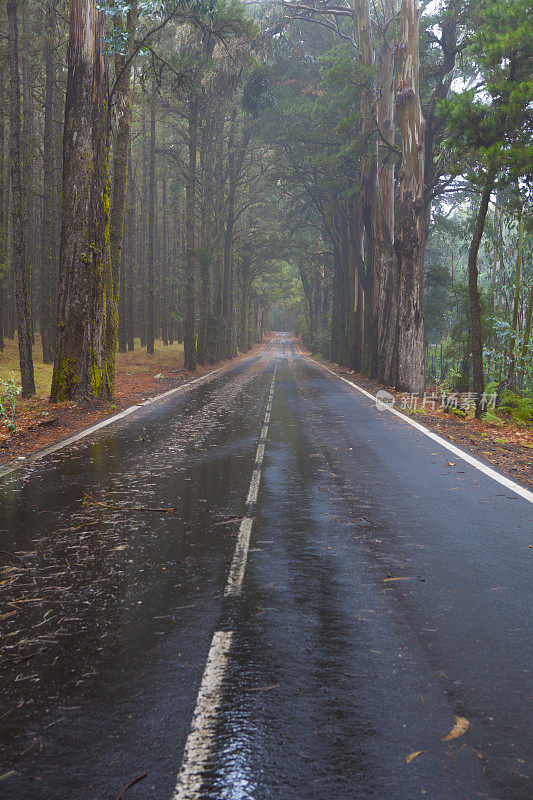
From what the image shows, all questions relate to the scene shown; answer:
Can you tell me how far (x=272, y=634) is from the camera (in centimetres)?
389

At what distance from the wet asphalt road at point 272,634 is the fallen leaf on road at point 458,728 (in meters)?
0.03

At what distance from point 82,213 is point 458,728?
13162 mm

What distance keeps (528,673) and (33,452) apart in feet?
25.3

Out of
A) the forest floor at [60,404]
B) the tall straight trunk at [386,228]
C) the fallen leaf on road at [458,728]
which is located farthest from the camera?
the tall straight trunk at [386,228]

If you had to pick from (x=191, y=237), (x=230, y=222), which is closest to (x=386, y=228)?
(x=191, y=237)

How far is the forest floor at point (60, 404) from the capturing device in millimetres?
10398

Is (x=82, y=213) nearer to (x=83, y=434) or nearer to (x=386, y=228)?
(x=83, y=434)

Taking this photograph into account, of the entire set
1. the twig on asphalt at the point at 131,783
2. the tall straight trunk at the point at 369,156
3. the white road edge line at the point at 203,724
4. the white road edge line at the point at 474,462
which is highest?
the tall straight trunk at the point at 369,156

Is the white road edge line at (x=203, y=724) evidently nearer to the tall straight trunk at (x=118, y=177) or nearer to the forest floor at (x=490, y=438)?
the forest floor at (x=490, y=438)

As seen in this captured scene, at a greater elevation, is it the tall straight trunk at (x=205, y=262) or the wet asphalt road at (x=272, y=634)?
the tall straight trunk at (x=205, y=262)

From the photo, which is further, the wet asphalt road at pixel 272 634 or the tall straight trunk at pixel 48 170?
the tall straight trunk at pixel 48 170

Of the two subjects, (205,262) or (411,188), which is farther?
(205,262)

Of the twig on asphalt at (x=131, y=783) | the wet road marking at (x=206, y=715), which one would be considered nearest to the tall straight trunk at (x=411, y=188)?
the wet road marking at (x=206, y=715)

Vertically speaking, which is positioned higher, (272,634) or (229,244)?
(229,244)
